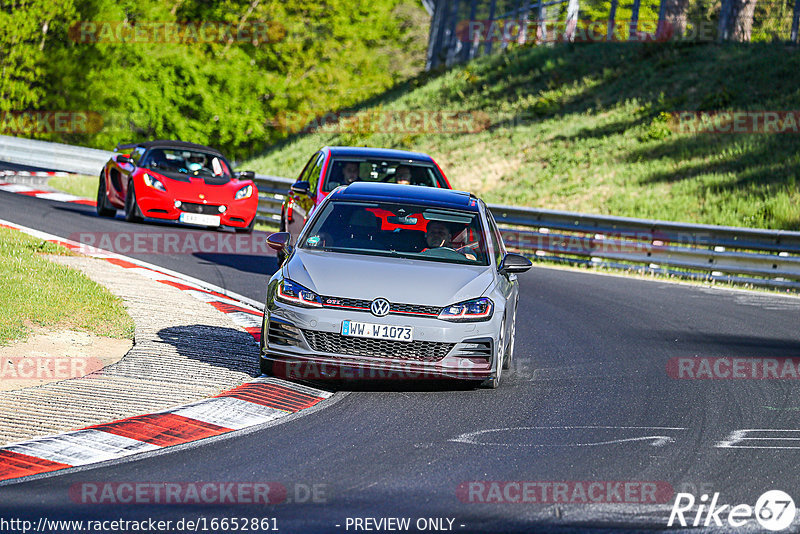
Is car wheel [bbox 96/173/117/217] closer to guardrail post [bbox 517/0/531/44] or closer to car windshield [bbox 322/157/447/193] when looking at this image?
car windshield [bbox 322/157/447/193]

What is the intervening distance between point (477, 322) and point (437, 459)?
2.10 metres

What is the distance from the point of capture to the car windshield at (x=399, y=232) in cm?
957

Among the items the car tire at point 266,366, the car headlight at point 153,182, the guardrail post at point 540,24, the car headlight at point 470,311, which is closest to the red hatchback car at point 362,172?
the car headlight at point 153,182

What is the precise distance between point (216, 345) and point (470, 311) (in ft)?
8.69

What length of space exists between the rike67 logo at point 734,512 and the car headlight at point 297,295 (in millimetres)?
3395

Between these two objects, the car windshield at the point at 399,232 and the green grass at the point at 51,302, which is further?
the green grass at the point at 51,302

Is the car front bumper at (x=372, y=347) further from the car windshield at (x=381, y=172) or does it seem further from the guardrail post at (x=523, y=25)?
the guardrail post at (x=523, y=25)

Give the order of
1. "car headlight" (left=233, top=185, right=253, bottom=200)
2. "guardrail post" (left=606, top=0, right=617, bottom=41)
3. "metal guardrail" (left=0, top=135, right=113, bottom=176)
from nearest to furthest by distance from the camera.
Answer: "car headlight" (left=233, top=185, right=253, bottom=200) → "metal guardrail" (left=0, top=135, right=113, bottom=176) → "guardrail post" (left=606, top=0, right=617, bottom=41)

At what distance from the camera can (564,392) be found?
30.7ft

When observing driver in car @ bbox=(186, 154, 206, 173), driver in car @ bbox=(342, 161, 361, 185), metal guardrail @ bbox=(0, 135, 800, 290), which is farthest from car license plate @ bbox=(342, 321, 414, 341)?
driver in car @ bbox=(186, 154, 206, 173)

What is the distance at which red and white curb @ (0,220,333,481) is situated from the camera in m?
6.43

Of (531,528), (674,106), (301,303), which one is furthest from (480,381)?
(674,106)

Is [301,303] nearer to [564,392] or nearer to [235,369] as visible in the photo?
[235,369]

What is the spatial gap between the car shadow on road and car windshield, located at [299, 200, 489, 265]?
1112 mm
